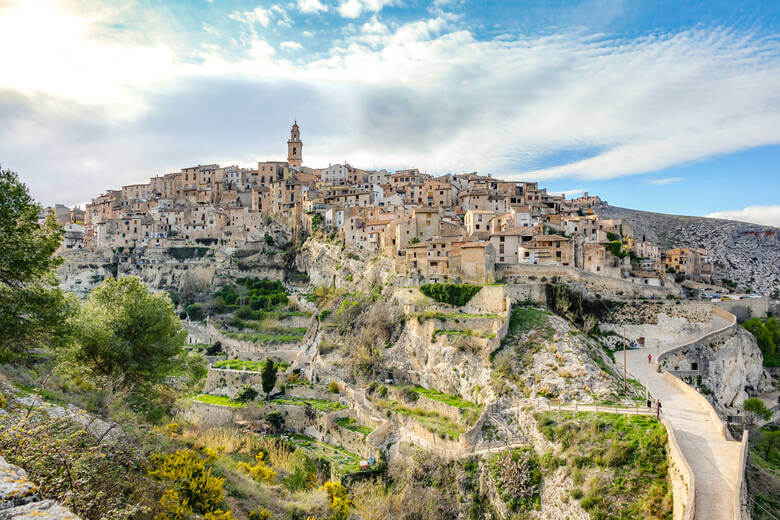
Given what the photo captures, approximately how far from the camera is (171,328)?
19.9 meters

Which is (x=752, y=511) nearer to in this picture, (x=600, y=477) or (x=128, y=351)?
(x=600, y=477)

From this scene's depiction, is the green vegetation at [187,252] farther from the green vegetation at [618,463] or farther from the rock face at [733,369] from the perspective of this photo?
the rock face at [733,369]

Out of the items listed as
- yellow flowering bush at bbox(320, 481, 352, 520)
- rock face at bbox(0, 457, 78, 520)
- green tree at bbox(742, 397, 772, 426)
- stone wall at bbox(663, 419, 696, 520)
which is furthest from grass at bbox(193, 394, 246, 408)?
green tree at bbox(742, 397, 772, 426)

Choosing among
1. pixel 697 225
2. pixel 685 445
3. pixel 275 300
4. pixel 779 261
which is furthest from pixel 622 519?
pixel 697 225

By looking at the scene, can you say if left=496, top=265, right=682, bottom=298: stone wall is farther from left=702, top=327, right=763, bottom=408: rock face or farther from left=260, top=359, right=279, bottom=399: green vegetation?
left=260, top=359, right=279, bottom=399: green vegetation

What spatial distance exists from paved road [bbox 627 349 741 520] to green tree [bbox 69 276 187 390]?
19858 millimetres

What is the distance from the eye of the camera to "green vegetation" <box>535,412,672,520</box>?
53.1ft

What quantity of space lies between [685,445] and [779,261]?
75.4 metres

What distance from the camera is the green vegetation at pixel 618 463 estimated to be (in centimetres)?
1617

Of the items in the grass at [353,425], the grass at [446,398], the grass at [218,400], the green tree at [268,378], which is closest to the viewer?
the grass at [446,398]

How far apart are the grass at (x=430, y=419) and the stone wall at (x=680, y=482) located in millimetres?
10509

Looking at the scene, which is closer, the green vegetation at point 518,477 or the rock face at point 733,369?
the green vegetation at point 518,477

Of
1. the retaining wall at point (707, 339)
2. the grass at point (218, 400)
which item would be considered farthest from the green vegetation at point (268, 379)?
the retaining wall at point (707, 339)

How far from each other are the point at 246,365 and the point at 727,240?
83114 mm
